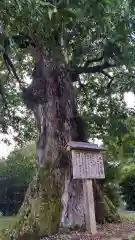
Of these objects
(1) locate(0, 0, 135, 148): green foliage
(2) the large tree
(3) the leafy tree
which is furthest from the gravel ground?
(3) the leafy tree

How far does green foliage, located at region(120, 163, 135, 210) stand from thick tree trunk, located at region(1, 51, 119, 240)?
462 centimetres

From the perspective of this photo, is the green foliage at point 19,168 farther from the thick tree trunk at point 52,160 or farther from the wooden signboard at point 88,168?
the wooden signboard at point 88,168

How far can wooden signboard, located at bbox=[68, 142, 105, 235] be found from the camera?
19.9 ft

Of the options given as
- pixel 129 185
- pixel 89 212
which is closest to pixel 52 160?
pixel 89 212

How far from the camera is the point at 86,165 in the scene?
6398 mm

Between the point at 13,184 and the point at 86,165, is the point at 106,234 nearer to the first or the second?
the point at 86,165

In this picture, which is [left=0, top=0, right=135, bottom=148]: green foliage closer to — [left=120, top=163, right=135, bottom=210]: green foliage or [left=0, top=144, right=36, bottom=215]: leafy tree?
[left=120, top=163, right=135, bottom=210]: green foliage

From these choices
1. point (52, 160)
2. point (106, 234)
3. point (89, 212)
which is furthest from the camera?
point (52, 160)

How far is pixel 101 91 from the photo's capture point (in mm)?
10211

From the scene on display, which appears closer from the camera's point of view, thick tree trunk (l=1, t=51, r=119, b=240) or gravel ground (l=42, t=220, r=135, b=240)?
gravel ground (l=42, t=220, r=135, b=240)

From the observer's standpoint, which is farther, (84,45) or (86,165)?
(84,45)

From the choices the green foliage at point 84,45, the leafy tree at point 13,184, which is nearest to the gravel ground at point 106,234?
the green foliage at point 84,45

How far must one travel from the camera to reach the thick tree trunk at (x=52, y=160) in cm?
→ 636

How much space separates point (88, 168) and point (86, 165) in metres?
0.08
